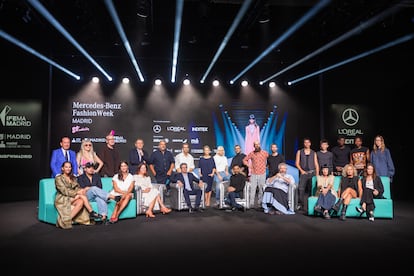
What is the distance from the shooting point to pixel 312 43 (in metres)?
8.73

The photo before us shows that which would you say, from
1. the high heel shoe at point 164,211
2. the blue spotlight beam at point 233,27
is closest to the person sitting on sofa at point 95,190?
the high heel shoe at point 164,211

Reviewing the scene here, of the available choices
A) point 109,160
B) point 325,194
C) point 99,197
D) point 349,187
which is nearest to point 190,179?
point 109,160

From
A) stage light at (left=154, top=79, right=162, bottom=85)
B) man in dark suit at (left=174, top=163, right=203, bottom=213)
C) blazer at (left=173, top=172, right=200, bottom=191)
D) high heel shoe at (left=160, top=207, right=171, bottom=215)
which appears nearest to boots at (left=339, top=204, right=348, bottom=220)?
man in dark suit at (left=174, top=163, right=203, bottom=213)

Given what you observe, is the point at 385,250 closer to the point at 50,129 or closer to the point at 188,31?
the point at 188,31

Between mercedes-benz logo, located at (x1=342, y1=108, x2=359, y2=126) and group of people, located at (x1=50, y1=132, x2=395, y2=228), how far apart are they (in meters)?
2.40

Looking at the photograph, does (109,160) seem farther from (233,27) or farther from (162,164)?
(233,27)

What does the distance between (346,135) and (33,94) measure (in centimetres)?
829

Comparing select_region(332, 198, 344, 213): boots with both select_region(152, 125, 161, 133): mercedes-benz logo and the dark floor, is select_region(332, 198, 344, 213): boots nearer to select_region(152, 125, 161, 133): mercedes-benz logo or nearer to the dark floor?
the dark floor

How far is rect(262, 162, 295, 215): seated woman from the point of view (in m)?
6.51

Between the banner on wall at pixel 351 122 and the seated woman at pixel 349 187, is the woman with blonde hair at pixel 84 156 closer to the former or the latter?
the seated woman at pixel 349 187

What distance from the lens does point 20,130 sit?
8.81 metres

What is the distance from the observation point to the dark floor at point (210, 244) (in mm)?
3447

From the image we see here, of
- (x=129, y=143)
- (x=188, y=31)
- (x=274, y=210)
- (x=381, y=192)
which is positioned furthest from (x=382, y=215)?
(x=129, y=143)

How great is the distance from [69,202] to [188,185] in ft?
7.65
